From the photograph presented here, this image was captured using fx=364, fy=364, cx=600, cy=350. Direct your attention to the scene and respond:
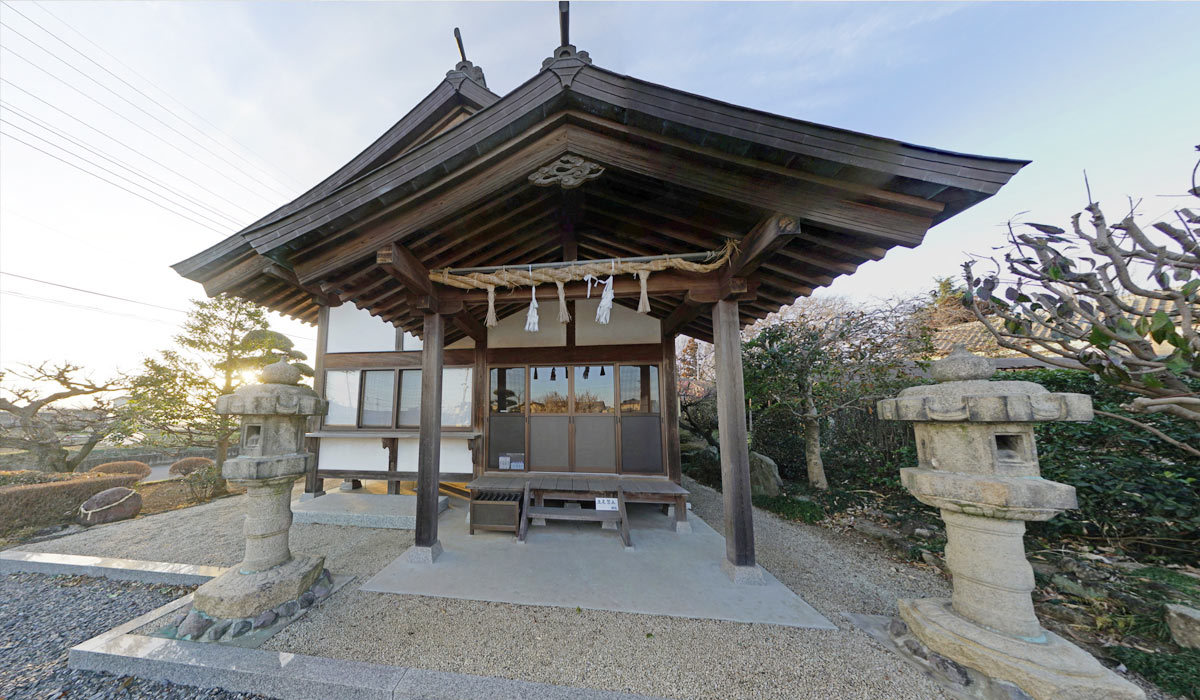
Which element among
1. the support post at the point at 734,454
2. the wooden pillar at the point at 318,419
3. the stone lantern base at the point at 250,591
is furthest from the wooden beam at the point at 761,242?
the wooden pillar at the point at 318,419

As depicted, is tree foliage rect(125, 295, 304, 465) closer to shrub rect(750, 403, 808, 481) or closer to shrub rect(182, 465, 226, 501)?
shrub rect(182, 465, 226, 501)

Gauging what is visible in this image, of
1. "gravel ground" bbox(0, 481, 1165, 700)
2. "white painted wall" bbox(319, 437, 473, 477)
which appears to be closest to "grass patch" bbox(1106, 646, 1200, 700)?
"gravel ground" bbox(0, 481, 1165, 700)

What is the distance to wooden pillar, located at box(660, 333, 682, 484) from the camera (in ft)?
17.3

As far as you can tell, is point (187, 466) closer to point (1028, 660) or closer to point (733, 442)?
point (733, 442)

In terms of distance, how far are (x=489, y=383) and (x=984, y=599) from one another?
561 cm

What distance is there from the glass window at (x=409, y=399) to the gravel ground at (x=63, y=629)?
3.01 meters

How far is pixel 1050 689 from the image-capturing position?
169 centimetres

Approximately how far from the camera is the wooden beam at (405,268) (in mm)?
3117

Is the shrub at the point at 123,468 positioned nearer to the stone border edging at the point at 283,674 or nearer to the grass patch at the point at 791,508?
the stone border edging at the point at 283,674

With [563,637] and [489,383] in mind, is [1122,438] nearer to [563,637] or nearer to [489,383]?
[563,637]

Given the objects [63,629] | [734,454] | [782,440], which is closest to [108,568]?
[63,629]

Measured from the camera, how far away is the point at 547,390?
5.77 meters

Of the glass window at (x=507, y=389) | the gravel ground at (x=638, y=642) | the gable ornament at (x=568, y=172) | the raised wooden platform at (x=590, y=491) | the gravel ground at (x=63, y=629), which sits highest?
the gable ornament at (x=568, y=172)

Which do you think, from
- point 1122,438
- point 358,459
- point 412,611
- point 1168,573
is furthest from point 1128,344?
point 358,459
